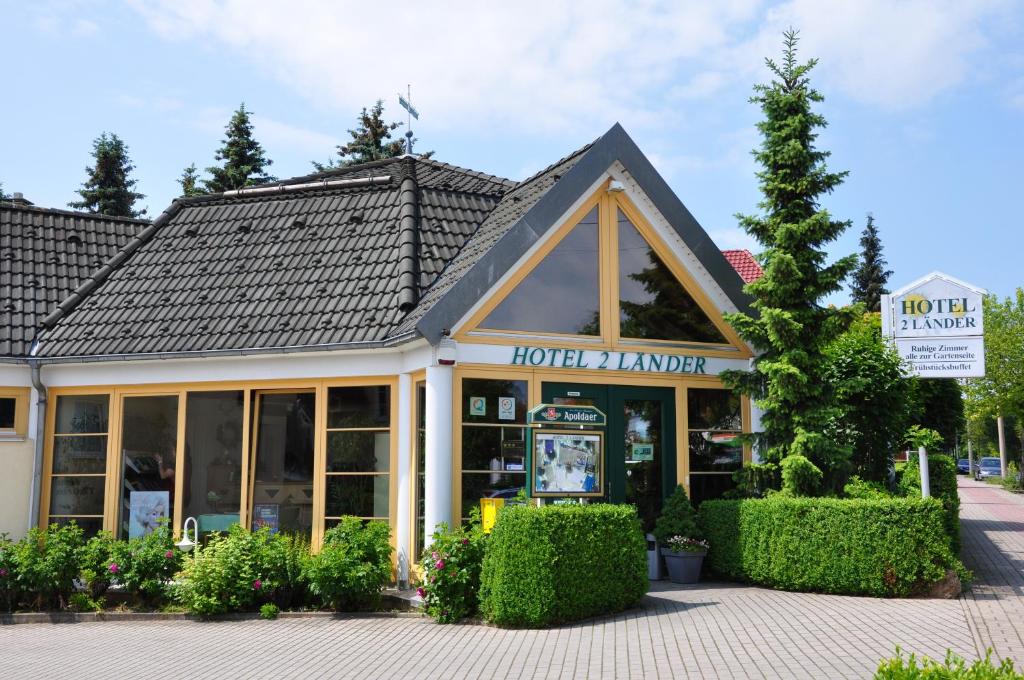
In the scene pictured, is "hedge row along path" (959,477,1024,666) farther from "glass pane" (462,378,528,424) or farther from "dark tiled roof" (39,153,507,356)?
"dark tiled roof" (39,153,507,356)

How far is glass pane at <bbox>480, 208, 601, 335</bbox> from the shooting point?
43.0 ft

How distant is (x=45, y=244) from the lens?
56.4 ft

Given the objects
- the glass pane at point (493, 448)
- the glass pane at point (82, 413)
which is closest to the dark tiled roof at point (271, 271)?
the glass pane at point (82, 413)

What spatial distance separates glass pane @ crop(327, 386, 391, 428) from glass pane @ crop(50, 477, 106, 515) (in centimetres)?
403

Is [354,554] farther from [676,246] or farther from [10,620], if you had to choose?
[676,246]

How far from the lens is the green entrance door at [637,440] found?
13594 mm

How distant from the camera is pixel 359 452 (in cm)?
1330

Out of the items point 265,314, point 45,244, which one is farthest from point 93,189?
point 265,314

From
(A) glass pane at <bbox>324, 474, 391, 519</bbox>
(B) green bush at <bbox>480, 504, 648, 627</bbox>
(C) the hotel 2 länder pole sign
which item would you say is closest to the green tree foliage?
(C) the hotel 2 länder pole sign

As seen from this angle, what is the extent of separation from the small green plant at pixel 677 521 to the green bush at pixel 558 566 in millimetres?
2402

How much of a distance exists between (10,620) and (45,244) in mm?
7713

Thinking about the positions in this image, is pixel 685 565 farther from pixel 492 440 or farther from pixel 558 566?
pixel 558 566

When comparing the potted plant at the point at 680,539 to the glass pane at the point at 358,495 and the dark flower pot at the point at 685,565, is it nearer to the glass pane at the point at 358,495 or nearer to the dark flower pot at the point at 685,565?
the dark flower pot at the point at 685,565

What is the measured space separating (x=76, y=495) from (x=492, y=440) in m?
6.88
